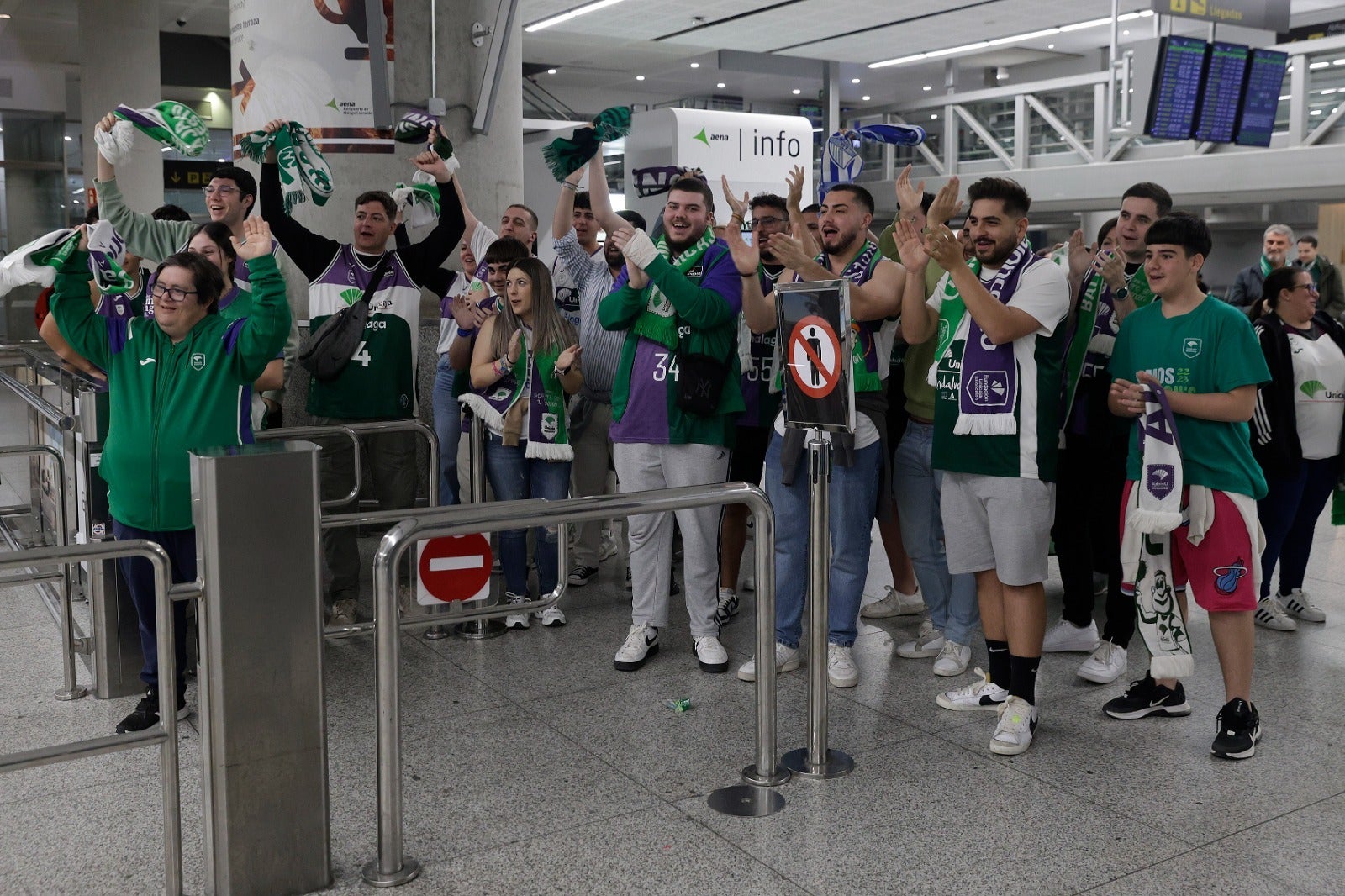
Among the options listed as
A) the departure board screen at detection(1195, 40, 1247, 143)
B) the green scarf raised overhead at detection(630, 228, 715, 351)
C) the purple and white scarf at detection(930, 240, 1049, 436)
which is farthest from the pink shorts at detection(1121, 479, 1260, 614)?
the departure board screen at detection(1195, 40, 1247, 143)

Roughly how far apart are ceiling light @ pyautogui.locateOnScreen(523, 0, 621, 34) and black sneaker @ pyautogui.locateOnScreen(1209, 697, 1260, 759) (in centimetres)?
1245

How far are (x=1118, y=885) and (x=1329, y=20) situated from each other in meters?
16.5

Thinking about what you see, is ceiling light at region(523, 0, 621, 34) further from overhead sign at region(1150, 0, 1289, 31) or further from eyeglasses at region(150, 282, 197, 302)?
eyeglasses at region(150, 282, 197, 302)

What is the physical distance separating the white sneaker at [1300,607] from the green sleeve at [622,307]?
3.05m

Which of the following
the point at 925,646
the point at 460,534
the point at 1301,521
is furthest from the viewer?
the point at 1301,521

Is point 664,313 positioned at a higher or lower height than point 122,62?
lower

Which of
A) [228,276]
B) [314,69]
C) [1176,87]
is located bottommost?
[228,276]

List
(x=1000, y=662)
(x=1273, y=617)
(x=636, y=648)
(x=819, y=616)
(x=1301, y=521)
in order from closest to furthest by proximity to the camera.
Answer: (x=819, y=616), (x=1000, y=662), (x=636, y=648), (x=1273, y=617), (x=1301, y=521)

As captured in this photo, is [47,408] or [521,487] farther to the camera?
[521,487]

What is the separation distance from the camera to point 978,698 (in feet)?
12.8

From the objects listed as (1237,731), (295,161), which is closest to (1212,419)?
(1237,731)

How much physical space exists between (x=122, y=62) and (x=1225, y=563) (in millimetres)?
13954

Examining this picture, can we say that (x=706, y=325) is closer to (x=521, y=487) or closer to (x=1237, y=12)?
(x=521, y=487)

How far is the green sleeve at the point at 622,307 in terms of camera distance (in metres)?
4.18
